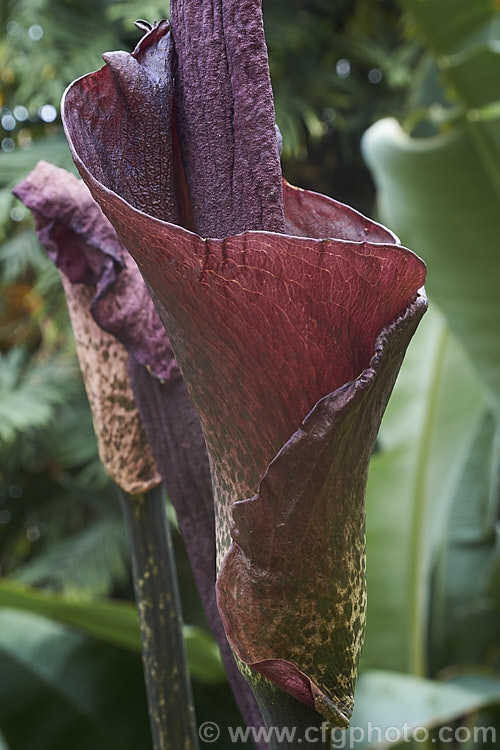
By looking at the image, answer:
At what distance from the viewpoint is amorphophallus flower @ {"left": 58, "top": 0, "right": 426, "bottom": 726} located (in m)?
0.15

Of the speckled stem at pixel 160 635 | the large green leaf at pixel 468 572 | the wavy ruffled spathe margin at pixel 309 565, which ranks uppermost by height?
the wavy ruffled spathe margin at pixel 309 565

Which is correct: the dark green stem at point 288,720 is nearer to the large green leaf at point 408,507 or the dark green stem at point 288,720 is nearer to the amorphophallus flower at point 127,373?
the amorphophallus flower at point 127,373

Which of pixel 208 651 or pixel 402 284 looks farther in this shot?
pixel 208 651

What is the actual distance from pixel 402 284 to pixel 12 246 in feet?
4.28

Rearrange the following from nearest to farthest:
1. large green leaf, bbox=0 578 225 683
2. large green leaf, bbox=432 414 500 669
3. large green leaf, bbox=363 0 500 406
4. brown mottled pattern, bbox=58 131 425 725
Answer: brown mottled pattern, bbox=58 131 425 725, large green leaf, bbox=0 578 225 683, large green leaf, bbox=363 0 500 406, large green leaf, bbox=432 414 500 669

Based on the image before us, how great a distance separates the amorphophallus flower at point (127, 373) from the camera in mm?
215

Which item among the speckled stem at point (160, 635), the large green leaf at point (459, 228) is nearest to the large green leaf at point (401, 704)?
the large green leaf at point (459, 228)

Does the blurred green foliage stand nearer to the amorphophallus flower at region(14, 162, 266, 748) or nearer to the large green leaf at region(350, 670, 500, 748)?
the large green leaf at region(350, 670, 500, 748)

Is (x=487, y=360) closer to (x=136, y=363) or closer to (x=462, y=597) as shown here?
(x=462, y=597)

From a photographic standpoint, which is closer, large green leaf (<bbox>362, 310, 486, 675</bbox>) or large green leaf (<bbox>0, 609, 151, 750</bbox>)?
large green leaf (<bbox>0, 609, 151, 750</bbox>)

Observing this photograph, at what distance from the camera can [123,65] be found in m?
0.16

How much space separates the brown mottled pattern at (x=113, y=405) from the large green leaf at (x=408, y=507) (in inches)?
23.3

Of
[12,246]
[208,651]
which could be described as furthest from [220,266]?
[12,246]

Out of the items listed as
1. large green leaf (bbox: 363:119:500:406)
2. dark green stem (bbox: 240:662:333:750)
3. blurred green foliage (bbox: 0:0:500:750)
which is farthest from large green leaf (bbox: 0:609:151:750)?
dark green stem (bbox: 240:662:333:750)
